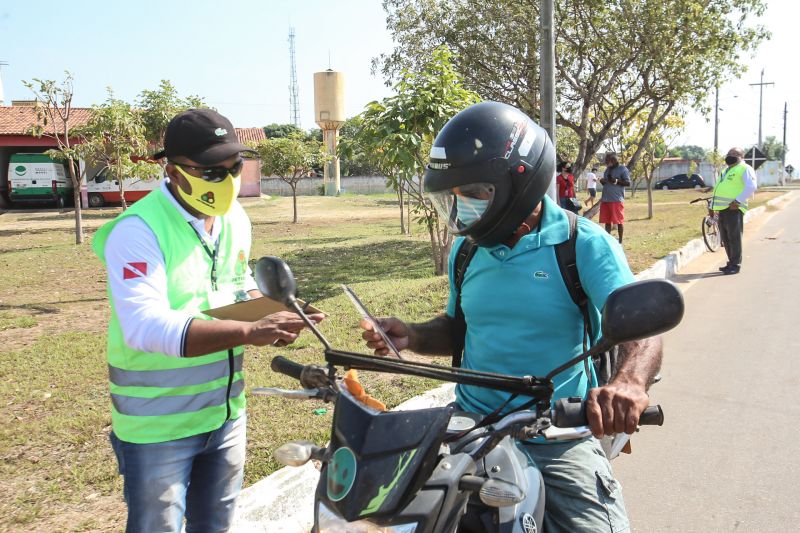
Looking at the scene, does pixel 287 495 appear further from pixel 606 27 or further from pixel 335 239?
pixel 335 239

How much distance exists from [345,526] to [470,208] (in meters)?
1.12

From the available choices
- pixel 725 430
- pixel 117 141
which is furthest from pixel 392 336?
pixel 117 141

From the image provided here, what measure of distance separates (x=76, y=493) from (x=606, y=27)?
1184 centimetres

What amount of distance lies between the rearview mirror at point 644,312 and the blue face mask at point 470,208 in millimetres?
688

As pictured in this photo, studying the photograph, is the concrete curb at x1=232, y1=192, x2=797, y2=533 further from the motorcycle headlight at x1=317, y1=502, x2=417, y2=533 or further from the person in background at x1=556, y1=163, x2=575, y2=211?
the person in background at x1=556, y1=163, x2=575, y2=211

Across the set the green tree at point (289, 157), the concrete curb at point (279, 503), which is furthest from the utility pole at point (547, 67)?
the green tree at point (289, 157)

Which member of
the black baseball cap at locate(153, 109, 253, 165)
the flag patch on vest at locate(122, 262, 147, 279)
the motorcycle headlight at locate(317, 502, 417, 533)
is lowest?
the motorcycle headlight at locate(317, 502, 417, 533)

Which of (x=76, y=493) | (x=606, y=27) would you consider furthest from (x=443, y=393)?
(x=606, y=27)

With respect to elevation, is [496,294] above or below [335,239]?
above

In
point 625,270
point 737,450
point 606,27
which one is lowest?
point 737,450

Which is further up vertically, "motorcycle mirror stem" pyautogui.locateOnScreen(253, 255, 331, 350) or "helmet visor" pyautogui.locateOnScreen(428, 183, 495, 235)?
"helmet visor" pyautogui.locateOnScreen(428, 183, 495, 235)

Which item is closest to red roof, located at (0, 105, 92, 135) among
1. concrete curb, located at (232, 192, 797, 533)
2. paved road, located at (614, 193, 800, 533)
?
paved road, located at (614, 193, 800, 533)

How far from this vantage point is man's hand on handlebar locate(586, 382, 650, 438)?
1.69m

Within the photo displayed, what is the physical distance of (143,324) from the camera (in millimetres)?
2236
